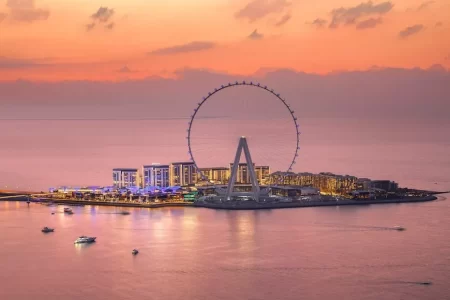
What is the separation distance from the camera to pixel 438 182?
95.1 ft

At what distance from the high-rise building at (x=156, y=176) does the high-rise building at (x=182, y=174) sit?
169 mm

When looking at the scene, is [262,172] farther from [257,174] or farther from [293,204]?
[293,204]

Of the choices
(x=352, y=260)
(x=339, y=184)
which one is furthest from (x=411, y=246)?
(x=339, y=184)

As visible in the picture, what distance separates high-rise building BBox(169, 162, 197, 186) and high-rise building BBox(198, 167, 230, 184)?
402 millimetres

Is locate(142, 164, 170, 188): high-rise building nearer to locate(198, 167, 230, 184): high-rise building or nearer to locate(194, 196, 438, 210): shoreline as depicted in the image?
locate(198, 167, 230, 184): high-rise building

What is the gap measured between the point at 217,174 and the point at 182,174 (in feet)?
3.39

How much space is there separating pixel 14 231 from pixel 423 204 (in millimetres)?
9733

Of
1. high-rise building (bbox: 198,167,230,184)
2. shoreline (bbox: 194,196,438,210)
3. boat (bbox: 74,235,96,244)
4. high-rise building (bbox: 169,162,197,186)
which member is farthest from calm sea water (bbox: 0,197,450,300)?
high-rise building (bbox: 198,167,230,184)

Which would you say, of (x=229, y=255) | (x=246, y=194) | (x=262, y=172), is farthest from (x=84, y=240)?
(x=262, y=172)

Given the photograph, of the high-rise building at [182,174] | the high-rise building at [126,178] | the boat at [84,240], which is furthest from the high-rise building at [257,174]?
the boat at [84,240]

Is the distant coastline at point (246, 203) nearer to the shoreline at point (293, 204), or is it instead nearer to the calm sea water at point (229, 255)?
the shoreline at point (293, 204)

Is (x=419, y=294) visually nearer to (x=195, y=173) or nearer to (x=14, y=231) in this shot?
(x=14, y=231)

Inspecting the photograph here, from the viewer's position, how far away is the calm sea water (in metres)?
14.6

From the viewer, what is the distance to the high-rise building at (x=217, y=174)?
2651cm
